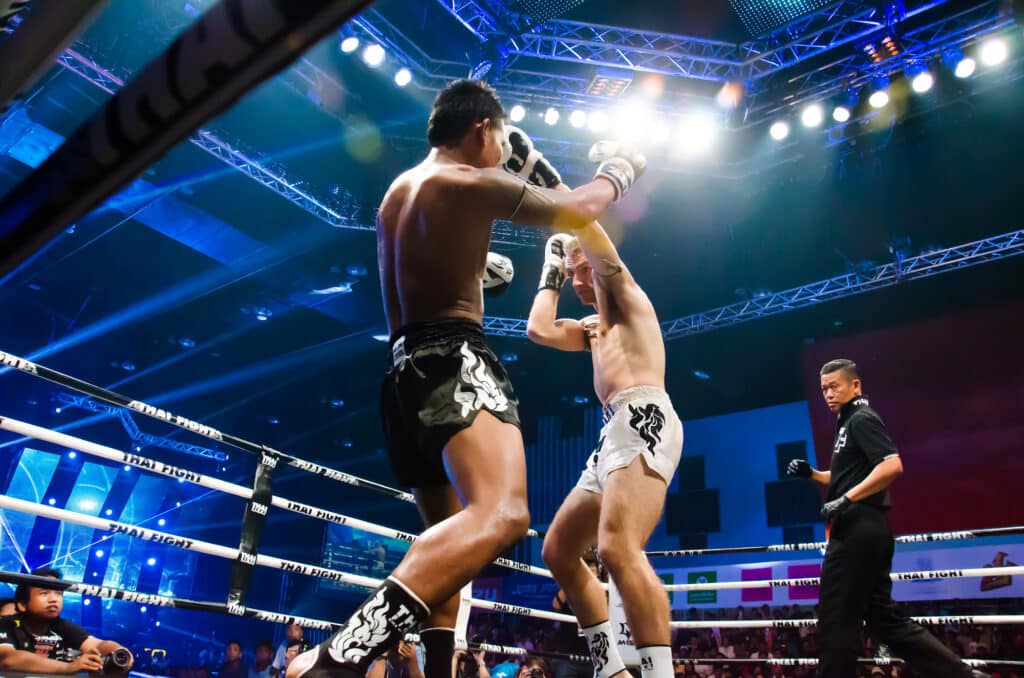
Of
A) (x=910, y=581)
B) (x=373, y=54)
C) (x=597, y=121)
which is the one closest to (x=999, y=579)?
(x=910, y=581)

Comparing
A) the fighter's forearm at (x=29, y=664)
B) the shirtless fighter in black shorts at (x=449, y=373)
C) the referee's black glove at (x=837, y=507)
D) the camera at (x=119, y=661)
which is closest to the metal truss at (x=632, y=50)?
the referee's black glove at (x=837, y=507)

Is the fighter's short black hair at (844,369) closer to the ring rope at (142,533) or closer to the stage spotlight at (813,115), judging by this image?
the ring rope at (142,533)

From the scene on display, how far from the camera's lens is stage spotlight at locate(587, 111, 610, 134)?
803 cm

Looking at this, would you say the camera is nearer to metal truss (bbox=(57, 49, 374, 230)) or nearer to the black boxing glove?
the black boxing glove

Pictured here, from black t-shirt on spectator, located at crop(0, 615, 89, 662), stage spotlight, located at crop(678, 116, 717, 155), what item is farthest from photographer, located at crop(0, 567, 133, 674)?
stage spotlight, located at crop(678, 116, 717, 155)

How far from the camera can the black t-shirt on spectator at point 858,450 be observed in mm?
3270

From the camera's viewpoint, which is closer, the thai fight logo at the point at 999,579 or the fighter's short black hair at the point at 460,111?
the fighter's short black hair at the point at 460,111

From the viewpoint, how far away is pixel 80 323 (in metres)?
11.2

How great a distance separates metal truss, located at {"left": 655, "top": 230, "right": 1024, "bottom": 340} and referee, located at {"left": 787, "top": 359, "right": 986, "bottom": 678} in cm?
619

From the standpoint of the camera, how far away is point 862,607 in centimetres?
306

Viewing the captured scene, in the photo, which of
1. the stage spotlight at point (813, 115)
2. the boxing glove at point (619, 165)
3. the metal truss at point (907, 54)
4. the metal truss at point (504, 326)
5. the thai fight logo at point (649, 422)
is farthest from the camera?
the metal truss at point (504, 326)

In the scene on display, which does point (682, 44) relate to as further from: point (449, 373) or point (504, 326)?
point (449, 373)

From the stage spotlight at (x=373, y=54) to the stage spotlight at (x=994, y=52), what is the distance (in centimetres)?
574

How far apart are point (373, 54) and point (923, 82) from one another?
17.9 ft
